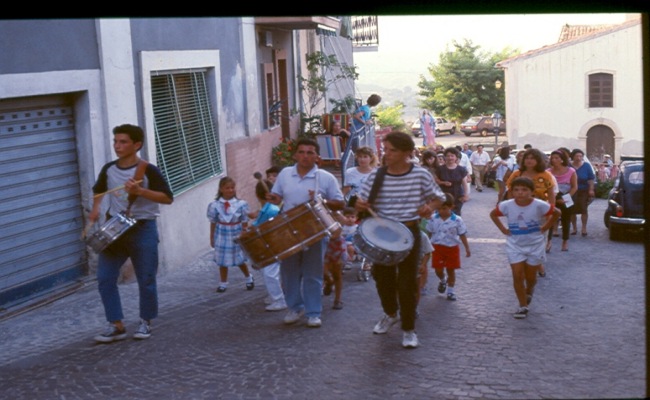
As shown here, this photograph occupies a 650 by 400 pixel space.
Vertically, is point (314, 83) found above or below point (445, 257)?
above

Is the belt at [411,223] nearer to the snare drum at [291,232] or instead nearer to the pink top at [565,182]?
the snare drum at [291,232]

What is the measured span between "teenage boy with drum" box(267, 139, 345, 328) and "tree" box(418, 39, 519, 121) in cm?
6840

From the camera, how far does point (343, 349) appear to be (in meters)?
7.41

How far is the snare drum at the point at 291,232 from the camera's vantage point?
7852mm

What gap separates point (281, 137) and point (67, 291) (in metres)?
9.63

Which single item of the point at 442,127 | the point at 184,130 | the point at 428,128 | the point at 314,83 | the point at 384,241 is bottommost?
the point at 442,127

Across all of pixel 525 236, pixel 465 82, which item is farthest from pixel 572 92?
pixel 525 236

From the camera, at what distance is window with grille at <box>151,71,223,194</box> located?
1249cm

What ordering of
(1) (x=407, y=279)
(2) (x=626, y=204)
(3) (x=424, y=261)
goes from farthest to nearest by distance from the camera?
(2) (x=626, y=204) → (3) (x=424, y=261) → (1) (x=407, y=279)

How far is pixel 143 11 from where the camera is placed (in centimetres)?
316

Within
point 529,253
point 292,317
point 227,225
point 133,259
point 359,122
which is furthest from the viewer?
point 359,122

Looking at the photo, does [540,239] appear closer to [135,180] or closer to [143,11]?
[135,180]

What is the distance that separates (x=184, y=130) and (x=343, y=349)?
666cm

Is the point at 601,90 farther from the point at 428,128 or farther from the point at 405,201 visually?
the point at 405,201
